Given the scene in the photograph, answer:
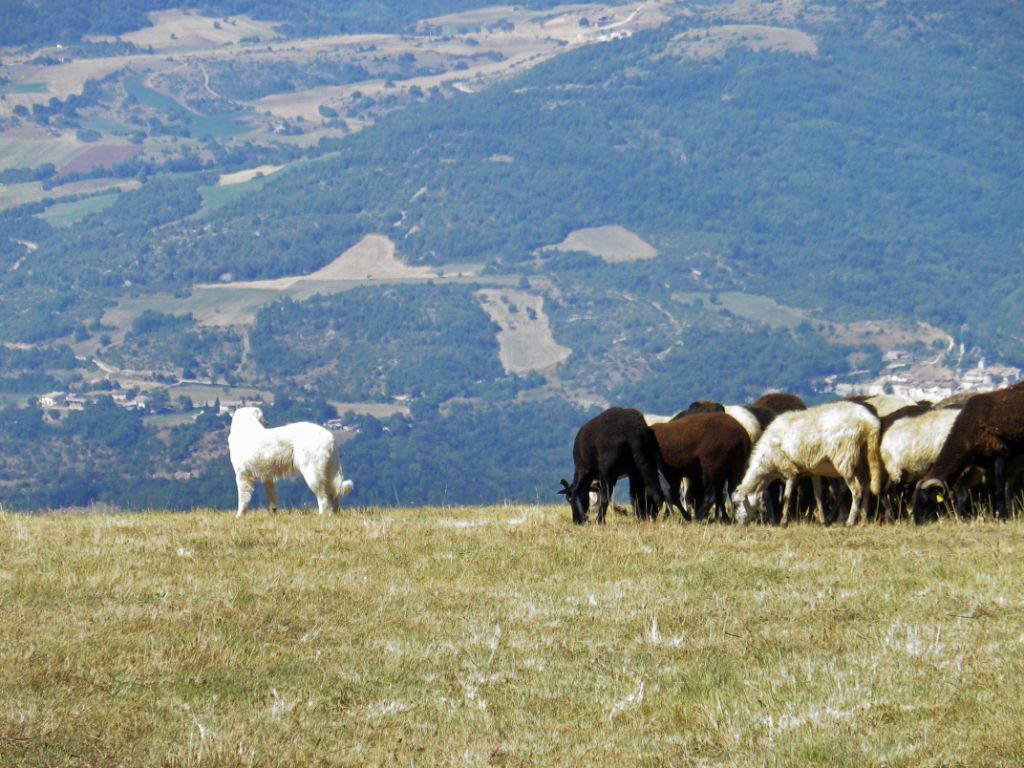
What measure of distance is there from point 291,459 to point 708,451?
19.4 ft

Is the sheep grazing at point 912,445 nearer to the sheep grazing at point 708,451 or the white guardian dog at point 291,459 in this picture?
the sheep grazing at point 708,451

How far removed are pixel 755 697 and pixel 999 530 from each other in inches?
342

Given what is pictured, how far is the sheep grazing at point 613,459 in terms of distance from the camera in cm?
2238

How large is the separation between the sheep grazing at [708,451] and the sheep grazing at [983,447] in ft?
8.65

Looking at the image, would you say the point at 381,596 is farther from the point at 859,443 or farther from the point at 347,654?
the point at 859,443

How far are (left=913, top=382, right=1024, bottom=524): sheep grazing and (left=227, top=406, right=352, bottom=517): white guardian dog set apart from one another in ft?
26.4

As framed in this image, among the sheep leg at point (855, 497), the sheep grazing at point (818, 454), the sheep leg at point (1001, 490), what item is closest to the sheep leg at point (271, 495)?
the sheep grazing at point (818, 454)

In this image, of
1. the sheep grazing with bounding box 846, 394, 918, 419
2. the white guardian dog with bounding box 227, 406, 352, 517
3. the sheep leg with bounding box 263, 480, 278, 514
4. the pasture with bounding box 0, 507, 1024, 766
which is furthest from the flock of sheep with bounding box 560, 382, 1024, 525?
the sheep leg with bounding box 263, 480, 278, 514

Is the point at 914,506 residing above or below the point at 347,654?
below

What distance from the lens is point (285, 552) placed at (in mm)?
18734

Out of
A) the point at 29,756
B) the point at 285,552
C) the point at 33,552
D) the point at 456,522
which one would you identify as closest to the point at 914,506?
the point at 456,522

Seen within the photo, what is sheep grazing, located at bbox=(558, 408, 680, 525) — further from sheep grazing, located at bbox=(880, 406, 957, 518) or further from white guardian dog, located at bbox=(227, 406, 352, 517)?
white guardian dog, located at bbox=(227, 406, 352, 517)

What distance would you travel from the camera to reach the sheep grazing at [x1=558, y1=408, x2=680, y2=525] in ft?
73.4

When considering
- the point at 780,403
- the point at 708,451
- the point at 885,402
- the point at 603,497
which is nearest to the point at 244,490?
the point at 603,497
